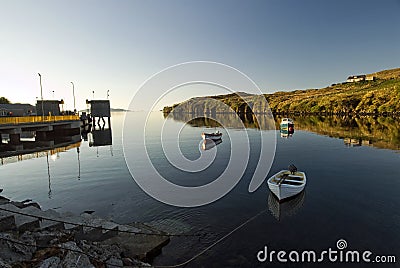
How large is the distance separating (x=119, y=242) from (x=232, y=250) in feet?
A: 24.7

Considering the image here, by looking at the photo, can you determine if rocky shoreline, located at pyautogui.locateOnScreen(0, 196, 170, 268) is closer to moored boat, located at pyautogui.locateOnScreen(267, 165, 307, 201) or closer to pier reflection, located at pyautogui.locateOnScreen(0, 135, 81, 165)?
moored boat, located at pyautogui.locateOnScreen(267, 165, 307, 201)

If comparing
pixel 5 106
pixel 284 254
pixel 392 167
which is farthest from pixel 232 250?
pixel 5 106

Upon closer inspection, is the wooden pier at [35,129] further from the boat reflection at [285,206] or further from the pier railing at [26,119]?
the boat reflection at [285,206]

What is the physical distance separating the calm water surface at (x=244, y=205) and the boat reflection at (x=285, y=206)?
92 mm

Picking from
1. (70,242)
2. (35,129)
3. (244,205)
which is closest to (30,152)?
(35,129)

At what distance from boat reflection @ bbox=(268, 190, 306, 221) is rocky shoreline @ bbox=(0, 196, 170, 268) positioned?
36.0 feet

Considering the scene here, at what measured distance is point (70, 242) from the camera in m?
12.2

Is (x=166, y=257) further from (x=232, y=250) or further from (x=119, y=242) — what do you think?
(x=232, y=250)

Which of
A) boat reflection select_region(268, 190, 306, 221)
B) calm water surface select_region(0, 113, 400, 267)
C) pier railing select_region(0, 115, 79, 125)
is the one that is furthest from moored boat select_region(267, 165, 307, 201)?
pier railing select_region(0, 115, 79, 125)

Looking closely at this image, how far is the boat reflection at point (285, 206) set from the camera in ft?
73.8

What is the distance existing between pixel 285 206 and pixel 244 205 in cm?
397

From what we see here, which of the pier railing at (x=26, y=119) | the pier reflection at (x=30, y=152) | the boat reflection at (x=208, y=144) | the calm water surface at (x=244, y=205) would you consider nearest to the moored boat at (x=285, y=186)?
the calm water surface at (x=244, y=205)

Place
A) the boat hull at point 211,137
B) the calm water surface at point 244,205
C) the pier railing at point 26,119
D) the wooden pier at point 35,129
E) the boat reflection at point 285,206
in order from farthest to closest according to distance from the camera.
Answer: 1. the boat hull at point 211,137
2. the wooden pier at point 35,129
3. the pier railing at point 26,119
4. the boat reflection at point 285,206
5. the calm water surface at point 244,205

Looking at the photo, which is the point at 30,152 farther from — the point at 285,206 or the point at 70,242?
the point at 285,206
